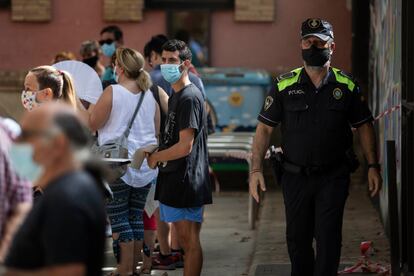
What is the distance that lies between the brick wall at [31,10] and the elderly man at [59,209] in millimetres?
12800

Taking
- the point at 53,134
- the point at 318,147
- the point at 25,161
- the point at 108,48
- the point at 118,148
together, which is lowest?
the point at 118,148

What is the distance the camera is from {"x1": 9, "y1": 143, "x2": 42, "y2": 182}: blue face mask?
15.1 feet

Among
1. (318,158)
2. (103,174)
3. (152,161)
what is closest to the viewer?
(103,174)

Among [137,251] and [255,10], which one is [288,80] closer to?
[137,251]

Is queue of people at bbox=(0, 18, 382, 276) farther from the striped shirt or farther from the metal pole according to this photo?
the metal pole

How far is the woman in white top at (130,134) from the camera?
8.95 metres

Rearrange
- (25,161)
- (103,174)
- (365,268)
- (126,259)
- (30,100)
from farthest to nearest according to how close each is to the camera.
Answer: (365,268)
(126,259)
(30,100)
(103,174)
(25,161)

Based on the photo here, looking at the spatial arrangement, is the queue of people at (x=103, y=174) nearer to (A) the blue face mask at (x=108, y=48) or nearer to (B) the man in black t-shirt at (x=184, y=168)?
(B) the man in black t-shirt at (x=184, y=168)

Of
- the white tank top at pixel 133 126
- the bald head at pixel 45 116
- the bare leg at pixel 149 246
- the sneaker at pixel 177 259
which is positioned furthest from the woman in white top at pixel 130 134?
the bald head at pixel 45 116

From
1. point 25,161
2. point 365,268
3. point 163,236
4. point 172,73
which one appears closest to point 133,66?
point 172,73

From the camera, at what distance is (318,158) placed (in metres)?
→ 7.69

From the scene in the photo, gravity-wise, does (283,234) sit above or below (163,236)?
below

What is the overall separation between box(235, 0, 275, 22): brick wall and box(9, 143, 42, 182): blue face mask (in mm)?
12437

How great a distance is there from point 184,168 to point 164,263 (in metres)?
1.77
